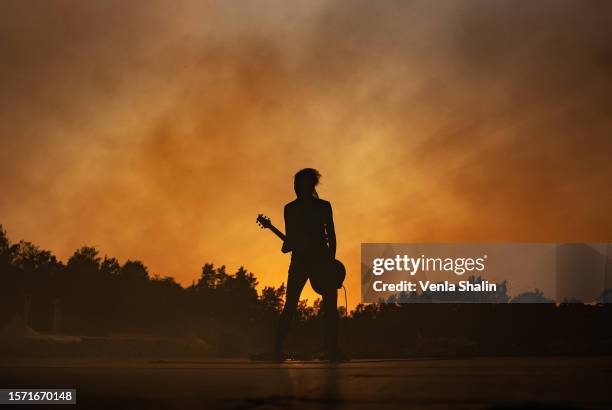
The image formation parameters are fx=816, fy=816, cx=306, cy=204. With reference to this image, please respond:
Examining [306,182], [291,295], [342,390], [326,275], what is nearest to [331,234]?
[326,275]

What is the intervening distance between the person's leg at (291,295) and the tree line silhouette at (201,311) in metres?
70.8

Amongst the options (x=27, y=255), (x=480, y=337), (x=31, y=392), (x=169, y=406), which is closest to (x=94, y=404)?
(x=169, y=406)

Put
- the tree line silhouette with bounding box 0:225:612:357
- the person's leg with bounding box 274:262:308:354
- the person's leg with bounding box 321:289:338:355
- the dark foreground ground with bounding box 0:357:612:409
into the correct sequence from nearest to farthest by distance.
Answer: the dark foreground ground with bounding box 0:357:612:409
the person's leg with bounding box 321:289:338:355
the person's leg with bounding box 274:262:308:354
the tree line silhouette with bounding box 0:225:612:357

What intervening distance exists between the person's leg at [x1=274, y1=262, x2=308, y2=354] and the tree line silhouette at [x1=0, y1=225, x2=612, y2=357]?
70.8 meters

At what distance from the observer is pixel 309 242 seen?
1047 cm

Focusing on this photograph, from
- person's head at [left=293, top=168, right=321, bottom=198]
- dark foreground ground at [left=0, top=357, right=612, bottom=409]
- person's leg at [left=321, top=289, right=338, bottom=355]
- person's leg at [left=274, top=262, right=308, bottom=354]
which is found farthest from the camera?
person's head at [left=293, top=168, right=321, bottom=198]

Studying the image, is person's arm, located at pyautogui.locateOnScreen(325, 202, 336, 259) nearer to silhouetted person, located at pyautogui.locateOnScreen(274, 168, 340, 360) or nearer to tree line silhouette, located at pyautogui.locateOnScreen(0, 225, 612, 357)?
silhouetted person, located at pyautogui.locateOnScreen(274, 168, 340, 360)

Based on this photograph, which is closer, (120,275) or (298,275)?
(298,275)

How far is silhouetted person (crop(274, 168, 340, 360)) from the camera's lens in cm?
1046

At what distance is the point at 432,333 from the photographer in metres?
114

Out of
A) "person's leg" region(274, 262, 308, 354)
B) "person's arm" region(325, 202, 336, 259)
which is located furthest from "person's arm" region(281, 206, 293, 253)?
"person's arm" region(325, 202, 336, 259)

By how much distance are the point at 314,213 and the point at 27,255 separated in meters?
114

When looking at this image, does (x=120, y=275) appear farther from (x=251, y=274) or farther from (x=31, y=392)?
(x=31, y=392)

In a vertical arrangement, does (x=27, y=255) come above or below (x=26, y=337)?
above
